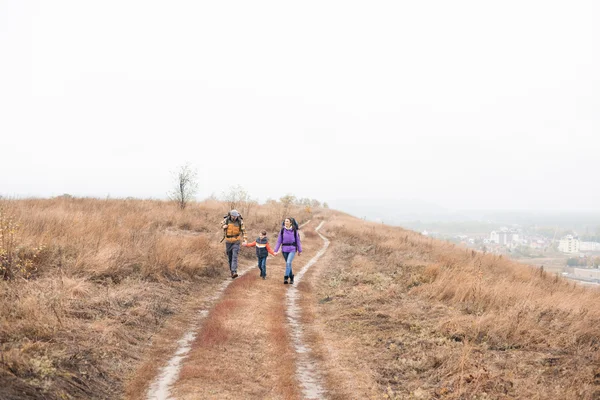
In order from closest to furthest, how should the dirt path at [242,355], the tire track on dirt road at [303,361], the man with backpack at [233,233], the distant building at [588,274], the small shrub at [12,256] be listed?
the dirt path at [242,355] → the tire track on dirt road at [303,361] → the small shrub at [12,256] → the man with backpack at [233,233] → the distant building at [588,274]

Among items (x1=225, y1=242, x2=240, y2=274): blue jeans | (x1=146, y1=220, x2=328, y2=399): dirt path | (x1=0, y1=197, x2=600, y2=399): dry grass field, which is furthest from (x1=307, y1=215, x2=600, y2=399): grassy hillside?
(x1=225, y1=242, x2=240, y2=274): blue jeans

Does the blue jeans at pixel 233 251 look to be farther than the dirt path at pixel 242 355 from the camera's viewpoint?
Yes

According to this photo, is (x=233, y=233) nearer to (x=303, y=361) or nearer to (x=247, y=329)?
(x=247, y=329)

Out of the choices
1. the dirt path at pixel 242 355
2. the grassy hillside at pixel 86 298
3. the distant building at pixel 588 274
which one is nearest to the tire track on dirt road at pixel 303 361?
the dirt path at pixel 242 355

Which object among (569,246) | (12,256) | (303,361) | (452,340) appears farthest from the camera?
(569,246)

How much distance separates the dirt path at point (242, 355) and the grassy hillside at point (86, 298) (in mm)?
551

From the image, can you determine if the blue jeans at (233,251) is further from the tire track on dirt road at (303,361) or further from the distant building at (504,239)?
the distant building at (504,239)

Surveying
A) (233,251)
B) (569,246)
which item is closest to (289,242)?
(233,251)

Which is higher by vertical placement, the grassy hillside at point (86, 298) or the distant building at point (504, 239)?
the grassy hillside at point (86, 298)

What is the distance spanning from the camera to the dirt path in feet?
20.7

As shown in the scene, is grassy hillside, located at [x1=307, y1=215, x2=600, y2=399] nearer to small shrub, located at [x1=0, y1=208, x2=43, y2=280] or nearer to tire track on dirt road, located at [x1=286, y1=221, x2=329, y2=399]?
tire track on dirt road, located at [x1=286, y1=221, x2=329, y2=399]

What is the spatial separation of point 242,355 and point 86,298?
12.3 ft

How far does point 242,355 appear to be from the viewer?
7754mm

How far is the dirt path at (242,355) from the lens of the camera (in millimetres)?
6301
